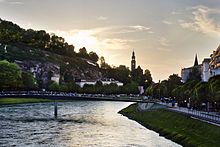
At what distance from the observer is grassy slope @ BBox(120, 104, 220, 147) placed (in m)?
47.2

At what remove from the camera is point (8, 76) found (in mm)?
152750

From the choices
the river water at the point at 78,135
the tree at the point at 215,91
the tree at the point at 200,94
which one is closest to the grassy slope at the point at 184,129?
the river water at the point at 78,135

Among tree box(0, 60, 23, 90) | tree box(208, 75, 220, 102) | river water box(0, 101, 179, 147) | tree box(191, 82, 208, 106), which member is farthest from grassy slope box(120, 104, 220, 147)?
tree box(0, 60, 23, 90)

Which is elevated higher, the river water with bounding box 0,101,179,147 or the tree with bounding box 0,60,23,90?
the tree with bounding box 0,60,23,90

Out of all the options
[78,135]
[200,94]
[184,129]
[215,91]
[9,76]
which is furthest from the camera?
[9,76]

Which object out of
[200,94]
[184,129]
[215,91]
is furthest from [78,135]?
[200,94]

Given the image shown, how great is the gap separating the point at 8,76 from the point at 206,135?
122m

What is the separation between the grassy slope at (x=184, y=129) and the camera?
155 feet

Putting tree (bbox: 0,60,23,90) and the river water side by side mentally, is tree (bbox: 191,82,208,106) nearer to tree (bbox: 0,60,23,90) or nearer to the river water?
the river water

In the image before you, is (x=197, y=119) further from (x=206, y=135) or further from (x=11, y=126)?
(x=11, y=126)

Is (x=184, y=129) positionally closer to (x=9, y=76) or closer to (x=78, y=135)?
(x=78, y=135)

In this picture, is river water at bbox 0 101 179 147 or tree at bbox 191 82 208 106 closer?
river water at bbox 0 101 179 147

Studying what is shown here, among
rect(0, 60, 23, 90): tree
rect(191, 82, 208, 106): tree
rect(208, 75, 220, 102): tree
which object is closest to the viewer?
rect(208, 75, 220, 102): tree

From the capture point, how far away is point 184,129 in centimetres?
5784
